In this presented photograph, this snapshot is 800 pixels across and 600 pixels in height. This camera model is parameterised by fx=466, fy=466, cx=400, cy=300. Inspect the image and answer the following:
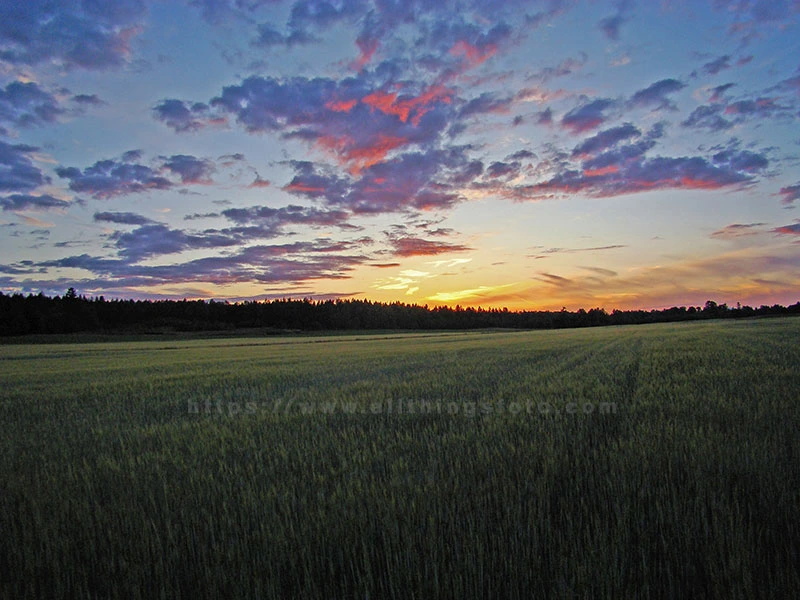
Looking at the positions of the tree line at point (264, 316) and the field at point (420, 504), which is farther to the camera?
the tree line at point (264, 316)

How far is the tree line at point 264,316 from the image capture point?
100688mm

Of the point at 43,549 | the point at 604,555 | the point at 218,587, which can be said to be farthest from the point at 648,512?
the point at 43,549

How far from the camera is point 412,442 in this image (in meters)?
5.54

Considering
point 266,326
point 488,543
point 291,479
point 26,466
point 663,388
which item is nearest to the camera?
point 488,543

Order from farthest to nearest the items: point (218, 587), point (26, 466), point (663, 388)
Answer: point (663, 388), point (26, 466), point (218, 587)

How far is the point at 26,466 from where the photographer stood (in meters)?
5.41

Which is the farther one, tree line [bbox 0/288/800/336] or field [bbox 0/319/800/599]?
tree line [bbox 0/288/800/336]

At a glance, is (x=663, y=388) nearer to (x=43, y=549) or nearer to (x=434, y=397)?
(x=434, y=397)

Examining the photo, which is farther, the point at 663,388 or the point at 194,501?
the point at 663,388

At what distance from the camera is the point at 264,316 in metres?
124

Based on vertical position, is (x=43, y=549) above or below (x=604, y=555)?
below

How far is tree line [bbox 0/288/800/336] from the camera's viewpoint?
101 m

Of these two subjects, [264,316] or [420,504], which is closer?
[420,504]

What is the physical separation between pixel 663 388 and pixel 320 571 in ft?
27.6
